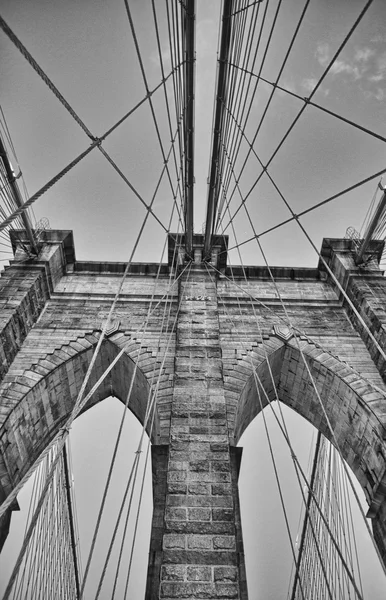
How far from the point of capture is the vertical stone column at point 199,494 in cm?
299

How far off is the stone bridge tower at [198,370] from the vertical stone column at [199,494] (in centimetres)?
1

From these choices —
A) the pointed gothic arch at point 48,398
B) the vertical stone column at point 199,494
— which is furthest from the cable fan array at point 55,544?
the vertical stone column at point 199,494

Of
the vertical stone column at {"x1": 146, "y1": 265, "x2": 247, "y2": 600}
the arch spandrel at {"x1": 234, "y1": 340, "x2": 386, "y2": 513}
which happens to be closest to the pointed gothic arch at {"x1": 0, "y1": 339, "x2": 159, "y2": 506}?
the vertical stone column at {"x1": 146, "y1": 265, "x2": 247, "y2": 600}

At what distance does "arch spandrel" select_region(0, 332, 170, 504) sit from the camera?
5488 mm

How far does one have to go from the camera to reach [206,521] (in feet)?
11.1

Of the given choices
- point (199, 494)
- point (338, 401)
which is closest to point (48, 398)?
point (199, 494)

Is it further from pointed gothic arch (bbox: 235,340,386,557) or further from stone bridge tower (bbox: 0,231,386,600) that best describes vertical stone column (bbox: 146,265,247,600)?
pointed gothic arch (bbox: 235,340,386,557)

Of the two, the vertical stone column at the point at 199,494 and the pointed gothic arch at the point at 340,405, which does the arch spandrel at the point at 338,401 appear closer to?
the pointed gothic arch at the point at 340,405

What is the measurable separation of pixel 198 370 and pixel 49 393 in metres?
2.78

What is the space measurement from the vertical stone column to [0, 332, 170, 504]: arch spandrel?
0.82 m

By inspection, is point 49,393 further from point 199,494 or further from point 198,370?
point 199,494

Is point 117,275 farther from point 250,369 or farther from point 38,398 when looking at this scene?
point 250,369

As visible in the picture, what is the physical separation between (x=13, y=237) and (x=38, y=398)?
12.0 feet

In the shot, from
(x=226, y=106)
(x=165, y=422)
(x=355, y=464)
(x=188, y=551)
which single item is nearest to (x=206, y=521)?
(x=188, y=551)
